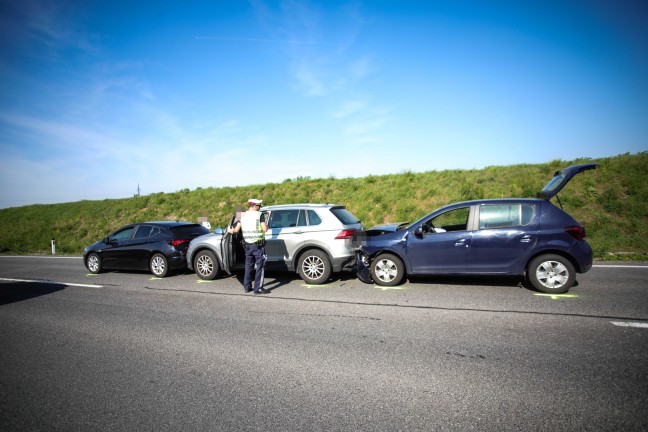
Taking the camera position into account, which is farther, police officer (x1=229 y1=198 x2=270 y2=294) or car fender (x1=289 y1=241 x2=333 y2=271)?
car fender (x1=289 y1=241 x2=333 y2=271)

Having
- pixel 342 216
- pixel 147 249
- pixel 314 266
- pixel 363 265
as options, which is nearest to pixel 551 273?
pixel 363 265

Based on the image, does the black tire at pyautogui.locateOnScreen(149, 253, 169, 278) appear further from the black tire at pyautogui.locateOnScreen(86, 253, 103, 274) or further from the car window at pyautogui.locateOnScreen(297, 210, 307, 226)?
the car window at pyautogui.locateOnScreen(297, 210, 307, 226)

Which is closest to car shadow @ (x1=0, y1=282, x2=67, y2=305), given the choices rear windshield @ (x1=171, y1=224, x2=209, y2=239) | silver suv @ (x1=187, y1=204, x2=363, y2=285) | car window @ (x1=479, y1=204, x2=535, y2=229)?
rear windshield @ (x1=171, y1=224, x2=209, y2=239)

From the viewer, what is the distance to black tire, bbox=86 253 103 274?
10245mm

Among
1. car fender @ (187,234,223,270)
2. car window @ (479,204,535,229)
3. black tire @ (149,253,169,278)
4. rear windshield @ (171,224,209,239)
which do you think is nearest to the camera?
car window @ (479,204,535,229)

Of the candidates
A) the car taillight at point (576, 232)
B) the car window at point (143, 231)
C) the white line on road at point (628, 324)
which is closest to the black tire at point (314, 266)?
the car taillight at point (576, 232)

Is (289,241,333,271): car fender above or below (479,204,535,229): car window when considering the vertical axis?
below

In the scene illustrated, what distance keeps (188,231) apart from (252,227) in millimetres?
4035

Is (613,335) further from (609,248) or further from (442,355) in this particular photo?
(609,248)

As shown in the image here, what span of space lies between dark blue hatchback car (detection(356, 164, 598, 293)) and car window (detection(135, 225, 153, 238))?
21.8ft

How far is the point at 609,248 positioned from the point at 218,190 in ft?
80.1

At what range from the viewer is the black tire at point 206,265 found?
27.6ft

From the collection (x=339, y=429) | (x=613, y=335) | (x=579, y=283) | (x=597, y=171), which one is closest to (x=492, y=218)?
(x=579, y=283)

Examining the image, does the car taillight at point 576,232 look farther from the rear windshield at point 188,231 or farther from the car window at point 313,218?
the rear windshield at point 188,231
